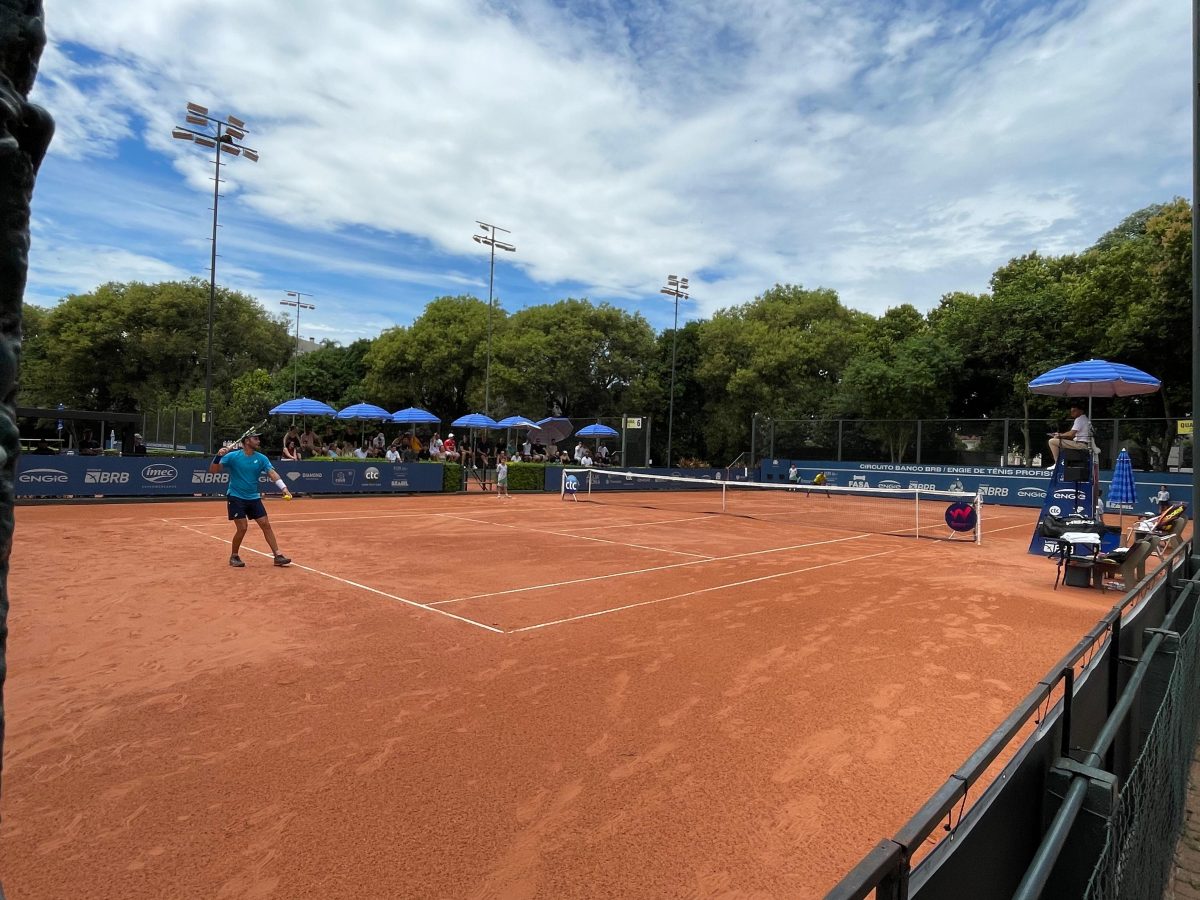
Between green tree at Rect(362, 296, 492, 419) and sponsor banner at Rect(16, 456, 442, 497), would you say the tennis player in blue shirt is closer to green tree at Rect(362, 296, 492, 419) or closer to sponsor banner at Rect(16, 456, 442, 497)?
sponsor banner at Rect(16, 456, 442, 497)

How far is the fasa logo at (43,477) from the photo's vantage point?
16906 millimetres

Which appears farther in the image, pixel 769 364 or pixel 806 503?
pixel 769 364

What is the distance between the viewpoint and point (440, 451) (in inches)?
1234

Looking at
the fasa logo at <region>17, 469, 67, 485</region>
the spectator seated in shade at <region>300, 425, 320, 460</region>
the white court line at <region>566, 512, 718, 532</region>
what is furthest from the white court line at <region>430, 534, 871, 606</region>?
the spectator seated in shade at <region>300, 425, 320, 460</region>

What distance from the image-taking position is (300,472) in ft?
71.4

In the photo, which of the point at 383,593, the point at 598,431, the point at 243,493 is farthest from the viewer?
the point at 598,431

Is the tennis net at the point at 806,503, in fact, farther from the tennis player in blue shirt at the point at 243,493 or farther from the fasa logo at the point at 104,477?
the fasa logo at the point at 104,477

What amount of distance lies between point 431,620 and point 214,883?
13.7 ft

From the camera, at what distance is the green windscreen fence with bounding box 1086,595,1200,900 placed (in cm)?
221

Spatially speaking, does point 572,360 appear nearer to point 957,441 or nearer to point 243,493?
point 957,441

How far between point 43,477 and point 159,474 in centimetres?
256

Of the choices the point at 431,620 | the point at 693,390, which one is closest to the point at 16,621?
the point at 431,620

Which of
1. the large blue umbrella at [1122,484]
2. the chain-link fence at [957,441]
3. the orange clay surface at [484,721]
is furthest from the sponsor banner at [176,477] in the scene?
the large blue umbrella at [1122,484]

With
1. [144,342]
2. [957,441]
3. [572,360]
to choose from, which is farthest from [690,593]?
[144,342]
